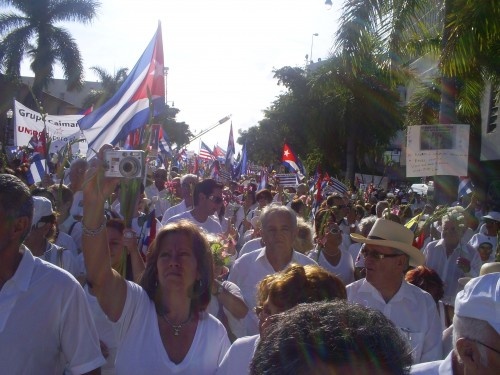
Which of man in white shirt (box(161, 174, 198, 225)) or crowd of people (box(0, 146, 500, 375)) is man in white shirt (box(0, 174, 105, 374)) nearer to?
crowd of people (box(0, 146, 500, 375))

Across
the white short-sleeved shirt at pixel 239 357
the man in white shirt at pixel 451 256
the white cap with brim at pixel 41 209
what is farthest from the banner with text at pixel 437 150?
the white short-sleeved shirt at pixel 239 357

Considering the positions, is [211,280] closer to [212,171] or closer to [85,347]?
[85,347]

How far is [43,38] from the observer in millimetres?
36125

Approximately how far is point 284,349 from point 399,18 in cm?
1188

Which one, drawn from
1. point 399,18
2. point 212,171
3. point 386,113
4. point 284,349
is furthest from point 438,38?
point 386,113

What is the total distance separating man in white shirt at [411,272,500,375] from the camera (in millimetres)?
Answer: 2357

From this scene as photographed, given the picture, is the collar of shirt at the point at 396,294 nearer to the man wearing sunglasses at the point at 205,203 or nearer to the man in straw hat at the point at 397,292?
the man in straw hat at the point at 397,292

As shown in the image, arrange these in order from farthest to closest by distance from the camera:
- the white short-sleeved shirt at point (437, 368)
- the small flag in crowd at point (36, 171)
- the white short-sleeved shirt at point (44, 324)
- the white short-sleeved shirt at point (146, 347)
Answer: the small flag in crowd at point (36, 171), the white short-sleeved shirt at point (146, 347), the white short-sleeved shirt at point (44, 324), the white short-sleeved shirt at point (437, 368)

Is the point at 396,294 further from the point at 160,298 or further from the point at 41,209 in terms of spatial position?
the point at 41,209

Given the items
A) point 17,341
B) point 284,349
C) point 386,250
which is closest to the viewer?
point 284,349

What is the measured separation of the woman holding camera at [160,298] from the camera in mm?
2922

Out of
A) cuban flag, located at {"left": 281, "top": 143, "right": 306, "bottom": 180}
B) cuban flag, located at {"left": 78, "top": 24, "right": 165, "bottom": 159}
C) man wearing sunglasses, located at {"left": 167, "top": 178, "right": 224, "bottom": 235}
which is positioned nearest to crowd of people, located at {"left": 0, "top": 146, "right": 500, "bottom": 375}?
cuban flag, located at {"left": 78, "top": 24, "right": 165, "bottom": 159}

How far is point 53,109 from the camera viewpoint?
164 feet

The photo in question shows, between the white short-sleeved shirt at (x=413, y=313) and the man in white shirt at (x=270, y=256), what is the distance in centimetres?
69
